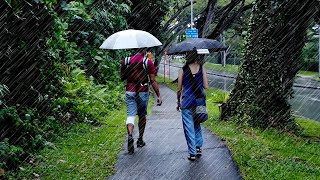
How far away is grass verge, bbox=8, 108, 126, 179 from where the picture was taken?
19.3ft

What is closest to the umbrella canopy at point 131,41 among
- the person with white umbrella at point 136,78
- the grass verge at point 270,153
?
the person with white umbrella at point 136,78

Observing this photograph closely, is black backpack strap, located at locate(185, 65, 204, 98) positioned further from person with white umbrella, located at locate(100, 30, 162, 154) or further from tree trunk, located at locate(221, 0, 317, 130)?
tree trunk, located at locate(221, 0, 317, 130)

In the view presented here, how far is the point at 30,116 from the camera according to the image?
6.89m

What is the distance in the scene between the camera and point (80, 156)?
22.9 feet

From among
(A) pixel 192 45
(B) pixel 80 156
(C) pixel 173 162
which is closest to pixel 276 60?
(A) pixel 192 45

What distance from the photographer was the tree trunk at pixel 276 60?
945 centimetres

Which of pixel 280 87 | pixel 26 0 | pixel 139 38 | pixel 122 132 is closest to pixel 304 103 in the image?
pixel 280 87

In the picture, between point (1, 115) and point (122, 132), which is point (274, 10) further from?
point (1, 115)

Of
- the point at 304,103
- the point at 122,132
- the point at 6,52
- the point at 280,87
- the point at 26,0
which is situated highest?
the point at 26,0

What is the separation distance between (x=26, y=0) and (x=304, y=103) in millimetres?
17603

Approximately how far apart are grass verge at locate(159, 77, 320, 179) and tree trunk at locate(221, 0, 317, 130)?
0.48 metres

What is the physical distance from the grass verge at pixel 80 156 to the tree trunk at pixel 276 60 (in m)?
3.13

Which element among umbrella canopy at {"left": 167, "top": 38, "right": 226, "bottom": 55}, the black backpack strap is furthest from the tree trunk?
the black backpack strap

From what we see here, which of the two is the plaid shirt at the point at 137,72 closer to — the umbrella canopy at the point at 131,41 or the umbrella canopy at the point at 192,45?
the umbrella canopy at the point at 131,41
